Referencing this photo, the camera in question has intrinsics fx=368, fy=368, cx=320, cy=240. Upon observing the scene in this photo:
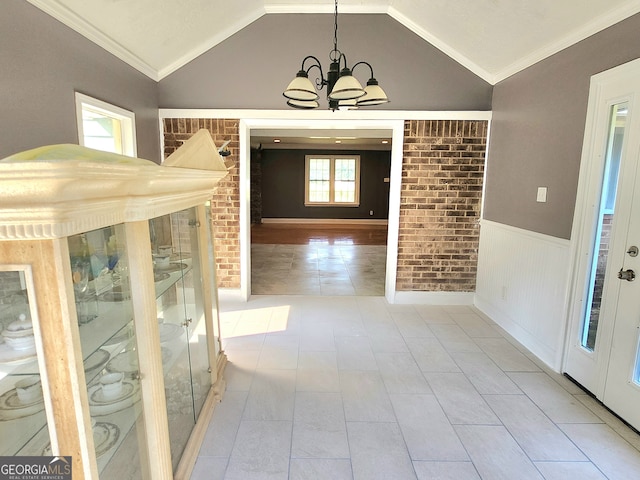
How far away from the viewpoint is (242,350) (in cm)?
315

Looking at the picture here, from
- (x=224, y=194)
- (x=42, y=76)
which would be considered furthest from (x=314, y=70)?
(x=42, y=76)

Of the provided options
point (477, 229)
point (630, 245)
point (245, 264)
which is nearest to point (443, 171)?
point (477, 229)

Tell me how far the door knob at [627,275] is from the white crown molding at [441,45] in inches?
101

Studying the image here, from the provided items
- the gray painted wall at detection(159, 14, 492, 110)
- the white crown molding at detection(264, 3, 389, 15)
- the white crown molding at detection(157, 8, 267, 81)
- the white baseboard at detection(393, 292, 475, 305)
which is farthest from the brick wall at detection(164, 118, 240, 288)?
the white baseboard at detection(393, 292, 475, 305)

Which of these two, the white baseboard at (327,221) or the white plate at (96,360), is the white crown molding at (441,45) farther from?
the white baseboard at (327,221)

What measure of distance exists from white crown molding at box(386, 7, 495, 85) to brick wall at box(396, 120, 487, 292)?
51 centimetres

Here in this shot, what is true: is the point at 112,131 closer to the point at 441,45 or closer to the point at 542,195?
the point at 441,45

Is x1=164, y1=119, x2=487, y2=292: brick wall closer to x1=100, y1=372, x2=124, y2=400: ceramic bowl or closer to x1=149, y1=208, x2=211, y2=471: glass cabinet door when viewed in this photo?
x1=149, y1=208, x2=211, y2=471: glass cabinet door

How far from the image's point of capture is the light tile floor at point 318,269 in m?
4.95

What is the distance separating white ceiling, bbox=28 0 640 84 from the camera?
8.21 feet

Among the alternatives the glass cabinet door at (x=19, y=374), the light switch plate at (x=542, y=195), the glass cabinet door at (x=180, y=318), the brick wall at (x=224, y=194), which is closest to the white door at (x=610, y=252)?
the light switch plate at (x=542, y=195)

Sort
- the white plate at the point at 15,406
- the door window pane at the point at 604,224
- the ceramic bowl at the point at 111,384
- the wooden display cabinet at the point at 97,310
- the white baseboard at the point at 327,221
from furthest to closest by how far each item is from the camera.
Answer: the white baseboard at the point at 327,221 → the door window pane at the point at 604,224 → the ceramic bowl at the point at 111,384 → the white plate at the point at 15,406 → the wooden display cabinet at the point at 97,310

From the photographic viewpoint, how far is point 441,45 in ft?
12.9

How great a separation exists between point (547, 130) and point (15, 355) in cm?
363
